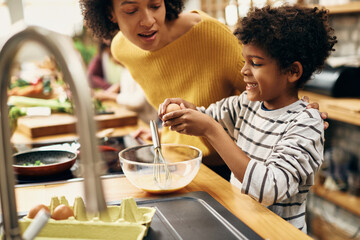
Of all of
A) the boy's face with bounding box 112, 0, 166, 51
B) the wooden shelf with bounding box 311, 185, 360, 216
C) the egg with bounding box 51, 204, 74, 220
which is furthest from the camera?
the wooden shelf with bounding box 311, 185, 360, 216

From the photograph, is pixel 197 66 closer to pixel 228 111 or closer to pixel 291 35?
pixel 228 111

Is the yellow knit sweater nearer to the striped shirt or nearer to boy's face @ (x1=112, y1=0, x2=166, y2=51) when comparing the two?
boy's face @ (x1=112, y1=0, x2=166, y2=51)

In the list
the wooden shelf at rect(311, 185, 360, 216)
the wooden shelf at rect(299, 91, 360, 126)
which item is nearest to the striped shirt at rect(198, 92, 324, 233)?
the wooden shelf at rect(299, 91, 360, 126)

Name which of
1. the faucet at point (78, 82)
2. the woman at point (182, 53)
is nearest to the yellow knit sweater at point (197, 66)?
the woman at point (182, 53)

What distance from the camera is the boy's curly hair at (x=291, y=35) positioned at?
111 centimetres

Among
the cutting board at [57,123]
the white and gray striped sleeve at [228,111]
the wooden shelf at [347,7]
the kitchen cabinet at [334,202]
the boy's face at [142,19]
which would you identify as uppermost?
the wooden shelf at [347,7]

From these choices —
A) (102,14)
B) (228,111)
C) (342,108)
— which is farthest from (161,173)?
(342,108)

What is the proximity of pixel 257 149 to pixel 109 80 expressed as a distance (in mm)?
3012

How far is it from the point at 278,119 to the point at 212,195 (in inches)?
12.2

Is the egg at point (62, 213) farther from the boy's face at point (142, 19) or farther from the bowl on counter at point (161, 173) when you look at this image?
the boy's face at point (142, 19)

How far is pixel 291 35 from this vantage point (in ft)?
3.67

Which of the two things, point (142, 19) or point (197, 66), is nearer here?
point (142, 19)

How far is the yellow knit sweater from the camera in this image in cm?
148

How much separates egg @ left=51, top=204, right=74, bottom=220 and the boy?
1.34 ft
